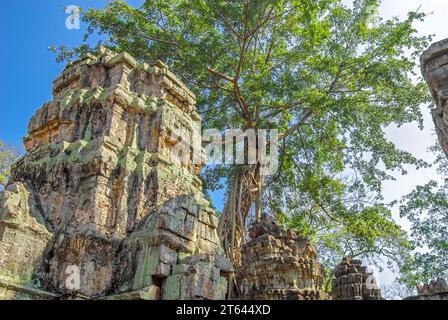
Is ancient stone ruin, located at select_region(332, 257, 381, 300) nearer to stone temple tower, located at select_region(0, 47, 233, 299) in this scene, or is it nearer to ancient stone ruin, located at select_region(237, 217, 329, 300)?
ancient stone ruin, located at select_region(237, 217, 329, 300)

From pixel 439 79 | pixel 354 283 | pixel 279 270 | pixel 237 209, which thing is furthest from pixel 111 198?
pixel 237 209

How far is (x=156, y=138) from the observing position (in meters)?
6.55

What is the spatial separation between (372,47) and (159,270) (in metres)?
10.6

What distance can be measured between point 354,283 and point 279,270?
224 cm

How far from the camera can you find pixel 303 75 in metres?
12.9

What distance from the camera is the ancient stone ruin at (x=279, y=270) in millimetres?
7848

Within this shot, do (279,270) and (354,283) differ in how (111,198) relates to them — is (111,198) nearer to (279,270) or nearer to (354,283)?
(279,270)

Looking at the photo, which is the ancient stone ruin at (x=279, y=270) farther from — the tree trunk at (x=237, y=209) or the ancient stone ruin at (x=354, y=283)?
the tree trunk at (x=237, y=209)

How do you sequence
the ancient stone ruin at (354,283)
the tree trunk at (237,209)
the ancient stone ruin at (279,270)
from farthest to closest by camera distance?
the tree trunk at (237,209), the ancient stone ruin at (354,283), the ancient stone ruin at (279,270)

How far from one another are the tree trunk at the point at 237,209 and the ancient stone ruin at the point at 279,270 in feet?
7.03

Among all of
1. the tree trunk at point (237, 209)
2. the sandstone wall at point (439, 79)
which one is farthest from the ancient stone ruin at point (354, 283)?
the sandstone wall at point (439, 79)

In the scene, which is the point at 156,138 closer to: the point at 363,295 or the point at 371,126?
the point at 363,295

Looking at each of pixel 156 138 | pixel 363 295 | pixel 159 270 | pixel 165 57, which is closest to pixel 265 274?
pixel 363 295

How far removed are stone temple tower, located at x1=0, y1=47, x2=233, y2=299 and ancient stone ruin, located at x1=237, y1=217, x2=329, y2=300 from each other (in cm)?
223
